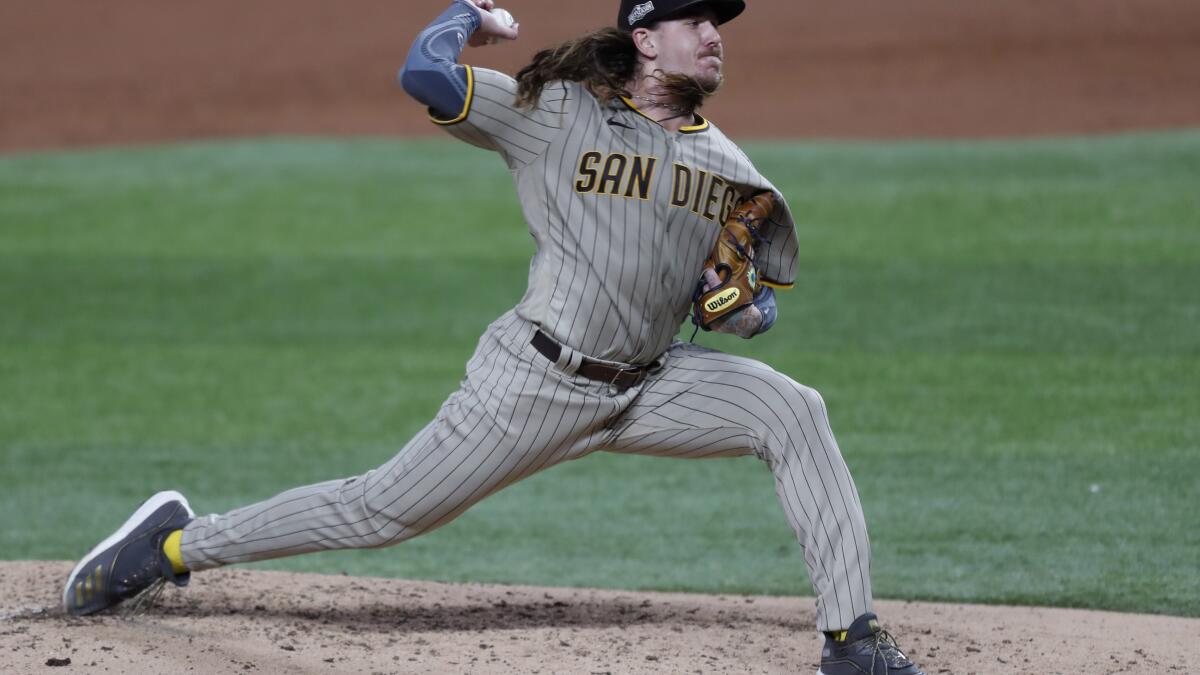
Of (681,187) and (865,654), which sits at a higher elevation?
(681,187)

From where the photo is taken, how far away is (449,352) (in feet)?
29.3

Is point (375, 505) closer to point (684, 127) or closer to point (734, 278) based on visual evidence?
point (734, 278)

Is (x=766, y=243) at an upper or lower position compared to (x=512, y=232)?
lower

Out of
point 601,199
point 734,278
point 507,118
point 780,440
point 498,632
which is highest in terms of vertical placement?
point 507,118

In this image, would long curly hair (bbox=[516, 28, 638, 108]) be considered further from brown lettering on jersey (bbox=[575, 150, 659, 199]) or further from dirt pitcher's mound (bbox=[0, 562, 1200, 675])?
dirt pitcher's mound (bbox=[0, 562, 1200, 675])

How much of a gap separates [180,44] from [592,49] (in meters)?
19.3

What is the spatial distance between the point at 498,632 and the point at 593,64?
5.23 ft

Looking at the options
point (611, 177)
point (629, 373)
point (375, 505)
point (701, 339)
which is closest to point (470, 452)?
point (375, 505)

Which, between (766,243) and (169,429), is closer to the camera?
(766,243)

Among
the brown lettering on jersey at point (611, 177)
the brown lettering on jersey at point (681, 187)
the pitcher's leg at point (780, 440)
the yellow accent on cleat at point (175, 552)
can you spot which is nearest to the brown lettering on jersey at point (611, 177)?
the brown lettering on jersey at point (611, 177)

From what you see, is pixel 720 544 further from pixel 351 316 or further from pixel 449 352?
pixel 351 316

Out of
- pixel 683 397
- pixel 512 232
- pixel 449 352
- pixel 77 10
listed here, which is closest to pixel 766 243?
pixel 683 397

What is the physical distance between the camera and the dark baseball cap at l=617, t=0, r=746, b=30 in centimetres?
369

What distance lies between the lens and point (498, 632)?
4191 mm
